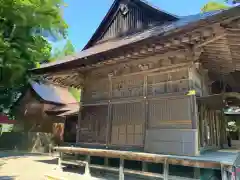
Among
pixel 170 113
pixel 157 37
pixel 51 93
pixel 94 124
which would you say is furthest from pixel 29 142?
pixel 157 37

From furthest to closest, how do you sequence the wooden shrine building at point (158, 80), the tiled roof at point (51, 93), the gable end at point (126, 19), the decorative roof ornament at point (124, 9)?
1. the tiled roof at point (51, 93)
2. the decorative roof ornament at point (124, 9)
3. the gable end at point (126, 19)
4. the wooden shrine building at point (158, 80)

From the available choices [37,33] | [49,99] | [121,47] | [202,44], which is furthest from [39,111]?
[202,44]

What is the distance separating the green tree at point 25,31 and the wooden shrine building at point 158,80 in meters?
3.44

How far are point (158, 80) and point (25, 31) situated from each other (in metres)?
9.31

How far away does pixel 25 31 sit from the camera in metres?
11.7

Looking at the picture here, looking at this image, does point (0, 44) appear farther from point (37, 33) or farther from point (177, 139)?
point (177, 139)

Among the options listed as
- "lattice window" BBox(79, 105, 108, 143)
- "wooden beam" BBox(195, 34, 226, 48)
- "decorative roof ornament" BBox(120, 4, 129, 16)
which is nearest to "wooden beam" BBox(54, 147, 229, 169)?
"lattice window" BBox(79, 105, 108, 143)

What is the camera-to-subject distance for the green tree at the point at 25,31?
9.30 m

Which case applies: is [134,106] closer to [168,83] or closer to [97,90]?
[168,83]

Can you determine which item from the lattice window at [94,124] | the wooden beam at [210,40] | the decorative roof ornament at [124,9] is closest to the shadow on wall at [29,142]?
the lattice window at [94,124]

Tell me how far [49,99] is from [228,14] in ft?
62.0

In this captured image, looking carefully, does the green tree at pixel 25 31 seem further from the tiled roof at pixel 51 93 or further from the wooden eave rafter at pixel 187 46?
the tiled roof at pixel 51 93

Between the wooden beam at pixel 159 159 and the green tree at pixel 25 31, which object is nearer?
the wooden beam at pixel 159 159

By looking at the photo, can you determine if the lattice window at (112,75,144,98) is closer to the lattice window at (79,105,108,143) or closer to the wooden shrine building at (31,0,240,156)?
the wooden shrine building at (31,0,240,156)
